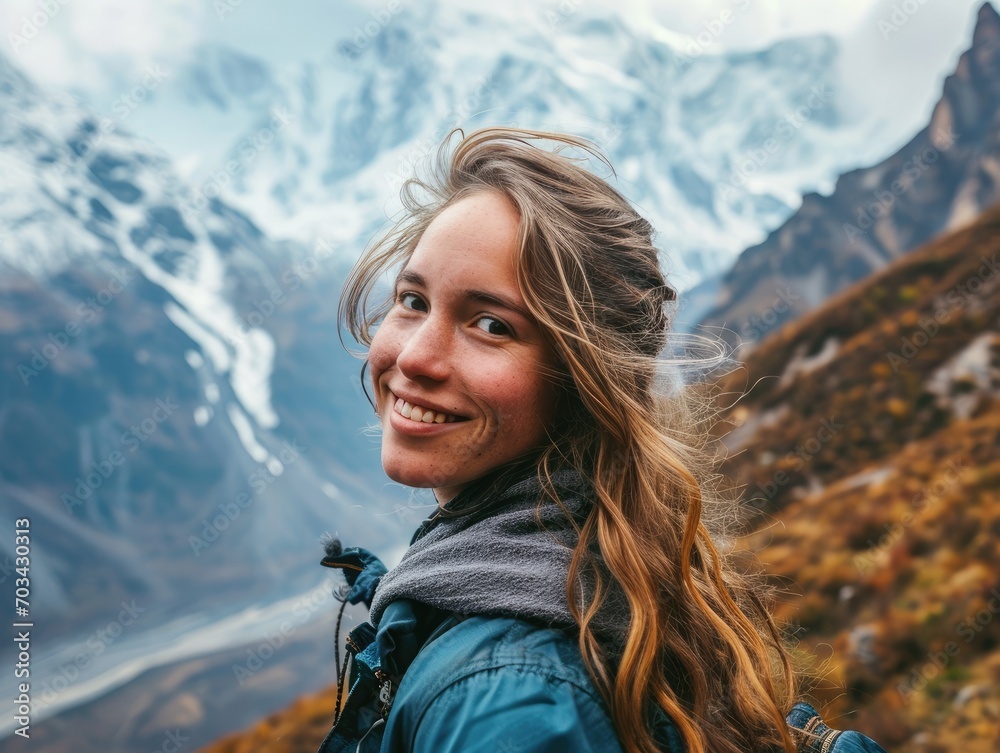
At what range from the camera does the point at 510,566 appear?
123cm

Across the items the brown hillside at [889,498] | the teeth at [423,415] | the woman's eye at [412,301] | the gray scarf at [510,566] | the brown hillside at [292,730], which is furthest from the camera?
the brown hillside at [292,730]

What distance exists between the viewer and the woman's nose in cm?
141

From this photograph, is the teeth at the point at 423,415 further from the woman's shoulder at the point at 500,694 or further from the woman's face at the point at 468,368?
the woman's shoulder at the point at 500,694

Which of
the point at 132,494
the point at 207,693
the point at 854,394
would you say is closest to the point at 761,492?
the point at 854,394

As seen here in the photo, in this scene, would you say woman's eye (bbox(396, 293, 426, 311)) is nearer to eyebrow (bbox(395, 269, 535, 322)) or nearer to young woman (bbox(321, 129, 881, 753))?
young woman (bbox(321, 129, 881, 753))

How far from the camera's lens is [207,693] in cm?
4444

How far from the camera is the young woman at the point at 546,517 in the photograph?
111cm

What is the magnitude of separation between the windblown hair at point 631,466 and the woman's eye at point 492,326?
7 centimetres

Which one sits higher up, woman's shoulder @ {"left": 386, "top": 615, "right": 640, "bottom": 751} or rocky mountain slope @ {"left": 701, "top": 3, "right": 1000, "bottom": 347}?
rocky mountain slope @ {"left": 701, "top": 3, "right": 1000, "bottom": 347}

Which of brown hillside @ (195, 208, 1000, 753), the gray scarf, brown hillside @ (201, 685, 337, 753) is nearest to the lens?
the gray scarf

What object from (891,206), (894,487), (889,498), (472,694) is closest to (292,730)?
(889,498)

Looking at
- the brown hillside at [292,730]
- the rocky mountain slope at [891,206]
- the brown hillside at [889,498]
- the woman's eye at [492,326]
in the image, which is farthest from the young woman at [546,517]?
the rocky mountain slope at [891,206]

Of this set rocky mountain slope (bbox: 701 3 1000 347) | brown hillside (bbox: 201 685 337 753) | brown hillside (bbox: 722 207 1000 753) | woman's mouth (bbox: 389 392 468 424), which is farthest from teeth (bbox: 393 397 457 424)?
rocky mountain slope (bbox: 701 3 1000 347)

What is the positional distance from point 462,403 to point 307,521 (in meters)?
63.5
